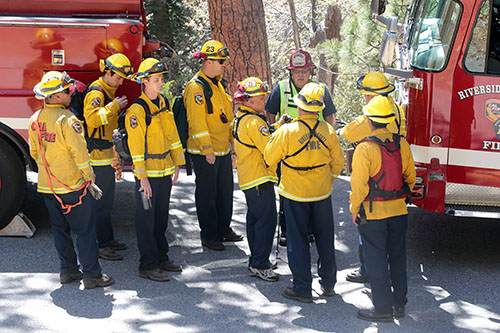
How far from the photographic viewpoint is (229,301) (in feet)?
18.1

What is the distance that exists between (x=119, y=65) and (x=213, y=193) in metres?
1.54

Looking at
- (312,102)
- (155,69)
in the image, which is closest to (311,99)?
(312,102)

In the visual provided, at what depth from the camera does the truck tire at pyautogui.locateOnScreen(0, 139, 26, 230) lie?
6.68m

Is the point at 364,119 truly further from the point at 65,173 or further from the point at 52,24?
the point at 52,24

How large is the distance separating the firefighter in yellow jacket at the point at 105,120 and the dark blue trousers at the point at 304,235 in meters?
1.83

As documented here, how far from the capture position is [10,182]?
672 centimetres

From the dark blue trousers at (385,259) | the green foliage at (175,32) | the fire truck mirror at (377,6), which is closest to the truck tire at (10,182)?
the dark blue trousers at (385,259)

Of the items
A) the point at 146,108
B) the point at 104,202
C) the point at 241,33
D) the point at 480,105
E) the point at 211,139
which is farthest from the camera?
the point at 241,33

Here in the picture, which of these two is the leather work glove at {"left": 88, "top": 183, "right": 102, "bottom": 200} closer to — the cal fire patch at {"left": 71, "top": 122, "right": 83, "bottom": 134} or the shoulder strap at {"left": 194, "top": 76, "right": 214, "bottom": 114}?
the cal fire patch at {"left": 71, "top": 122, "right": 83, "bottom": 134}

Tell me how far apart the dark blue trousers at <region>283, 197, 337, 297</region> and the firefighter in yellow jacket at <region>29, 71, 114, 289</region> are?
162 cm

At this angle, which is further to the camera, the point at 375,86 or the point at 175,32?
the point at 175,32

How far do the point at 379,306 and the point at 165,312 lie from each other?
1646 mm

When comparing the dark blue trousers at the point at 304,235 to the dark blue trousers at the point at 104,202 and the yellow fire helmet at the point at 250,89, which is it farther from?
the dark blue trousers at the point at 104,202

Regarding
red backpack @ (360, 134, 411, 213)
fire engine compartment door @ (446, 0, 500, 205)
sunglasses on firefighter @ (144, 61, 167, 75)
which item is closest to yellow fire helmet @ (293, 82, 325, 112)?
red backpack @ (360, 134, 411, 213)
